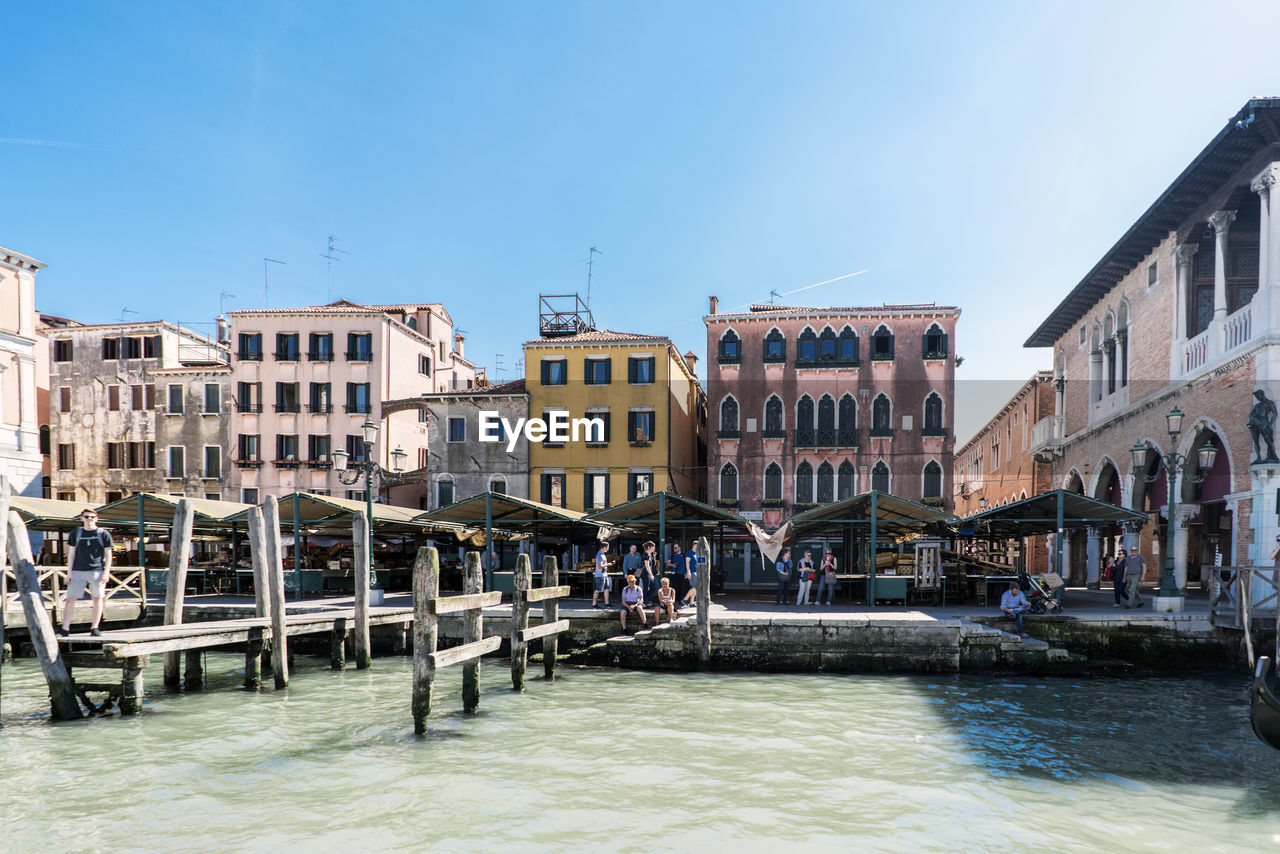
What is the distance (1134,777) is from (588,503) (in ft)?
83.4

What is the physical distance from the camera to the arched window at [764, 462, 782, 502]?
107 ft

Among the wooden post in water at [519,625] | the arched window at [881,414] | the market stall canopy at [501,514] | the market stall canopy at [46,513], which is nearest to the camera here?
the wooden post in water at [519,625]

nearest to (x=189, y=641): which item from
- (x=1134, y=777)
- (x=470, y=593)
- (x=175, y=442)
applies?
(x=470, y=593)

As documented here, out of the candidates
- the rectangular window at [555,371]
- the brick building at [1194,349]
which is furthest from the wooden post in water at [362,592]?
the rectangular window at [555,371]

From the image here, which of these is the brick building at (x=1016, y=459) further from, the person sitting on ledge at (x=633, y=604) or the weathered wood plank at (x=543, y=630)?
the weathered wood plank at (x=543, y=630)

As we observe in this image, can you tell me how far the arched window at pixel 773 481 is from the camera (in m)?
32.6

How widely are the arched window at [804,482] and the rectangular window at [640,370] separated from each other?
6960mm

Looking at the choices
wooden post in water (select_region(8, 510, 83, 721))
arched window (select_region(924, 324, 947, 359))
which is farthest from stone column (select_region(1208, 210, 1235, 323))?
wooden post in water (select_region(8, 510, 83, 721))

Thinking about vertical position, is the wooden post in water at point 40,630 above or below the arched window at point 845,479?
below

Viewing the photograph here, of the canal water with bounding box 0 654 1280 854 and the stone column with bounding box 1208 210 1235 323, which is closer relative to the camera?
the canal water with bounding box 0 654 1280 854

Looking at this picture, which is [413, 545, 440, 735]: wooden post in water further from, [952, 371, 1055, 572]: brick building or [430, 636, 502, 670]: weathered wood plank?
[952, 371, 1055, 572]: brick building

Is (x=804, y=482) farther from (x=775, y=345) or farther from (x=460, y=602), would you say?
(x=460, y=602)

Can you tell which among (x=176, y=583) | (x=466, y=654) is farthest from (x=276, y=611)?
(x=466, y=654)

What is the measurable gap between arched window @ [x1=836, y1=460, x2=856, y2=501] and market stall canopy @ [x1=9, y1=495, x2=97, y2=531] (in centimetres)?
2409
